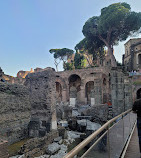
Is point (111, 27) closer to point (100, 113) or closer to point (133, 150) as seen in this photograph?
point (100, 113)

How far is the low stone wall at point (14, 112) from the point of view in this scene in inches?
191

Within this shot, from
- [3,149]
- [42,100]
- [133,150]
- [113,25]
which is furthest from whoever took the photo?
[113,25]

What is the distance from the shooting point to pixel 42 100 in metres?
6.14

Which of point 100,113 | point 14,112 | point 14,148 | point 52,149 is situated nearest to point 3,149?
point 14,148

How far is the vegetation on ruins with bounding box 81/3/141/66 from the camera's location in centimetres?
1866

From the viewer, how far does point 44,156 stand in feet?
14.1

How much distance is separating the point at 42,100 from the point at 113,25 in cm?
1834

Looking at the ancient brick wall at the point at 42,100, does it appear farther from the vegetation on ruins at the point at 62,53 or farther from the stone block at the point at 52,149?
the vegetation on ruins at the point at 62,53

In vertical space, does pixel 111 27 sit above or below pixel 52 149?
above

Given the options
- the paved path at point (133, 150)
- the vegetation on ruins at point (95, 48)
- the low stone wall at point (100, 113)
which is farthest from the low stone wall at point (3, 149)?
the vegetation on ruins at point (95, 48)

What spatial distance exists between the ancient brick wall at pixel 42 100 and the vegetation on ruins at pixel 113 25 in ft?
53.0

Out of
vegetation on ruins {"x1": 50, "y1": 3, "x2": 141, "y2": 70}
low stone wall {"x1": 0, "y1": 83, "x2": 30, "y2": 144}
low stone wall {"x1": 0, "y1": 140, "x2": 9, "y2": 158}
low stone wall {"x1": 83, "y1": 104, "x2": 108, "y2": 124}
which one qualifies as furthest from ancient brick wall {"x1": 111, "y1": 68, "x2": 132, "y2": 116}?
vegetation on ruins {"x1": 50, "y1": 3, "x2": 141, "y2": 70}

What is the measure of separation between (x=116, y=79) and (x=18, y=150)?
6994 mm

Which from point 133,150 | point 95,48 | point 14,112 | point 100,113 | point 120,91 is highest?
point 95,48
